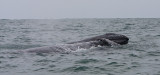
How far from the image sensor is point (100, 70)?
9570 millimetres

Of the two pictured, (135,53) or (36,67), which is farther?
(135,53)

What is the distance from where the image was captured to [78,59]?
1180cm

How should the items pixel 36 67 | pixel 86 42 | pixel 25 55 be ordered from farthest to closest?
1. pixel 86 42
2. pixel 25 55
3. pixel 36 67

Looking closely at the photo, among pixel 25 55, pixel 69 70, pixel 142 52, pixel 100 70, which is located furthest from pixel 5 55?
pixel 142 52

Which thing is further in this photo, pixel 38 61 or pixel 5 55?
pixel 5 55

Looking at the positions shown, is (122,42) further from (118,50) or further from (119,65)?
(119,65)

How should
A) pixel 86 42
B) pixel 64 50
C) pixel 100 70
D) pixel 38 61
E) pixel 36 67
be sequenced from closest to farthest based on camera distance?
pixel 100 70, pixel 36 67, pixel 38 61, pixel 64 50, pixel 86 42

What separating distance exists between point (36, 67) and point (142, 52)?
5.53 meters

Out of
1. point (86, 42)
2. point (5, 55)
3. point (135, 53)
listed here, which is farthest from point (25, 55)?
point (135, 53)

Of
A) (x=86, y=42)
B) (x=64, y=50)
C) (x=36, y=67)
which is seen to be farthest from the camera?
(x=86, y=42)

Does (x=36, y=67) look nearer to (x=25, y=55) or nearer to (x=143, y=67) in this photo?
(x=25, y=55)

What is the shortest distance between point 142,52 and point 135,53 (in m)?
0.54

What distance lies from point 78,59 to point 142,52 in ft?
11.4

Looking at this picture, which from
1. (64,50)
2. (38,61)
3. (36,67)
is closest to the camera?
(36,67)
